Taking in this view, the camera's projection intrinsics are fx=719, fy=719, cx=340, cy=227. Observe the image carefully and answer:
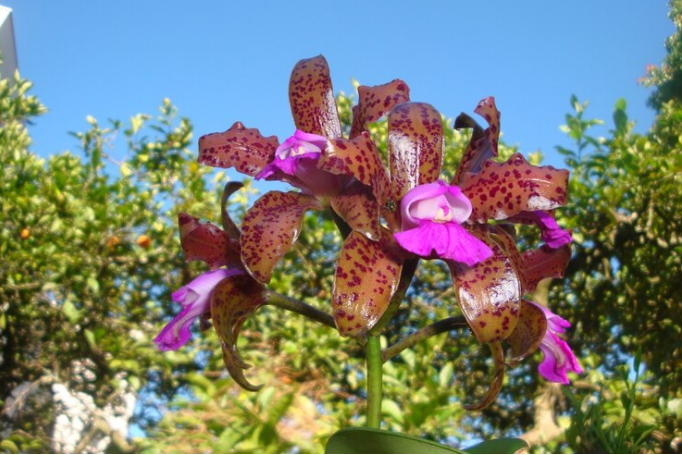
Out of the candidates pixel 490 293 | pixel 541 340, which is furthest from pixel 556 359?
pixel 490 293

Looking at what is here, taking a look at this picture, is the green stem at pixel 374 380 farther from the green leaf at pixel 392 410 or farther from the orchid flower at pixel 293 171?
the green leaf at pixel 392 410

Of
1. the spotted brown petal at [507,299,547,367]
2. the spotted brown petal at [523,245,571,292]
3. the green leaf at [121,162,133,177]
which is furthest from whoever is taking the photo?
the green leaf at [121,162,133,177]

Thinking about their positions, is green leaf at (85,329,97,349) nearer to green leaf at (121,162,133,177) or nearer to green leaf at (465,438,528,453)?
green leaf at (121,162,133,177)

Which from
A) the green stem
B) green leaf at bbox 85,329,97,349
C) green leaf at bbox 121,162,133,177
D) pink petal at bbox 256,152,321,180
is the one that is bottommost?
the green stem

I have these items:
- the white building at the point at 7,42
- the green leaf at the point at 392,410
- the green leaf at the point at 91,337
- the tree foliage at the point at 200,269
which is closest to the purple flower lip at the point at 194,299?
the green leaf at the point at 392,410

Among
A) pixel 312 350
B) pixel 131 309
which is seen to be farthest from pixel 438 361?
pixel 131 309

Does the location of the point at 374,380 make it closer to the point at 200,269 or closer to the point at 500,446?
the point at 500,446

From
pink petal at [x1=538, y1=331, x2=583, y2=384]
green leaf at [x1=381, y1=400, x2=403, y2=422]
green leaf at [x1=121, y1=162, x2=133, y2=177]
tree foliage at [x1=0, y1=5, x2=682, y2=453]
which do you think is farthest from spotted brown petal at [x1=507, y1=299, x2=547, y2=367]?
green leaf at [x1=121, y1=162, x2=133, y2=177]
